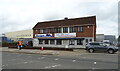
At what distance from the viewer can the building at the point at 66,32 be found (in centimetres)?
3531

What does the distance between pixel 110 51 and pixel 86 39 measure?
12.2 m

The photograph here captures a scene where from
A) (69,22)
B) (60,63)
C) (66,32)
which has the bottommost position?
(60,63)

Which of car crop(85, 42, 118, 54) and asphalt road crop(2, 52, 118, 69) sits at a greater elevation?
car crop(85, 42, 118, 54)

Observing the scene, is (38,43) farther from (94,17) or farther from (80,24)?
(94,17)

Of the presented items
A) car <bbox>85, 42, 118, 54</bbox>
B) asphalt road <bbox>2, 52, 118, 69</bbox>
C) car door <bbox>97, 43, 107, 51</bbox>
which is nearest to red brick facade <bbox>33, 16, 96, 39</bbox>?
car <bbox>85, 42, 118, 54</bbox>

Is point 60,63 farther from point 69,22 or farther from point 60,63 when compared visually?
point 69,22

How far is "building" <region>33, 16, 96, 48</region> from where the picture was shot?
116 ft

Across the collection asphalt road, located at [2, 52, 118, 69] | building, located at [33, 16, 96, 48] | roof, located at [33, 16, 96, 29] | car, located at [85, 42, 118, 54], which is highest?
roof, located at [33, 16, 96, 29]

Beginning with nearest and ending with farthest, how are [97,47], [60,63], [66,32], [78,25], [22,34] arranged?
[60,63] → [97,47] → [78,25] → [66,32] → [22,34]

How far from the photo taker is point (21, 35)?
7562cm

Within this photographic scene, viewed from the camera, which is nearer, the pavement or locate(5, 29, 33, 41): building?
the pavement

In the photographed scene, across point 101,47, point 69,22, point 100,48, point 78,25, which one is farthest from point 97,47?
point 69,22

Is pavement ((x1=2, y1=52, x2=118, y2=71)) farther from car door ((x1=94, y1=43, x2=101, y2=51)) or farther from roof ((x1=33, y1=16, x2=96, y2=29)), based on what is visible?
roof ((x1=33, y1=16, x2=96, y2=29))

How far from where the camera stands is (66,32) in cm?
3844
